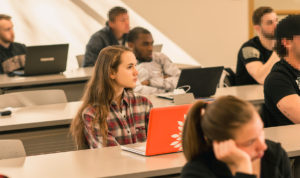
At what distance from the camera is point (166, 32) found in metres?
7.34

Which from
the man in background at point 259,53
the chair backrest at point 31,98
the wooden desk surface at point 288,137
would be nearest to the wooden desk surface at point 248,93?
the man in background at point 259,53

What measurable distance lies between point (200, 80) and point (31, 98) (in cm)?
118

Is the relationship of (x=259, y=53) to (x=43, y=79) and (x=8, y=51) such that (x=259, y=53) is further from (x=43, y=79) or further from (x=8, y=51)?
(x=8, y=51)

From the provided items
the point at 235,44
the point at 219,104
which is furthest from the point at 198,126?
the point at 235,44

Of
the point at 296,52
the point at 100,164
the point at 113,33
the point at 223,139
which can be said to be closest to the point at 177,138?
the point at 100,164

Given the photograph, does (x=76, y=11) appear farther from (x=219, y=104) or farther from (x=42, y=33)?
(x=219, y=104)

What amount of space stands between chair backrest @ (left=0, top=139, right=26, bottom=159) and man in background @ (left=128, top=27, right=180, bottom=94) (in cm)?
191

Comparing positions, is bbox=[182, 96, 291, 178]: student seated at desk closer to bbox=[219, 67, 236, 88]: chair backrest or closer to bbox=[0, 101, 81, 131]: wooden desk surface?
bbox=[0, 101, 81, 131]: wooden desk surface

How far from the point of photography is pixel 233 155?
1410 mm

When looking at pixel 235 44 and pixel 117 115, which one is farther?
pixel 235 44

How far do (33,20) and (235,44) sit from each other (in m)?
2.99

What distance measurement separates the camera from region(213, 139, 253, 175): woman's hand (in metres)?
1.41

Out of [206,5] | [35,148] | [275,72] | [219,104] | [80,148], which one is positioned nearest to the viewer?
[219,104]

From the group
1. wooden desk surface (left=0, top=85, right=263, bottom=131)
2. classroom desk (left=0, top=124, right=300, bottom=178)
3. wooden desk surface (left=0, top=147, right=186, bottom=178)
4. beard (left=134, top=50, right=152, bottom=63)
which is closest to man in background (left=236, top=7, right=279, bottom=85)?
wooden desk surface (left=0, top=85, right=263, bottom=131)
